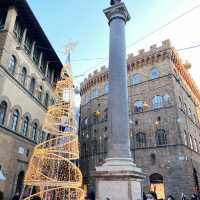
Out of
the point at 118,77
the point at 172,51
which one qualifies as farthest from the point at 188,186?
the point at 118,77

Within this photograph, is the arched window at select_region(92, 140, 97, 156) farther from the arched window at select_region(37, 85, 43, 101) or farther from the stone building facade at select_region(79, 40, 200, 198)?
the arched window at select_region(37, 85, 43, 101)

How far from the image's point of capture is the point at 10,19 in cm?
1452

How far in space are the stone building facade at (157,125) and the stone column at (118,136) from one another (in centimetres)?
1442

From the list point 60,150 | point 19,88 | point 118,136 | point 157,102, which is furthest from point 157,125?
point 118,136

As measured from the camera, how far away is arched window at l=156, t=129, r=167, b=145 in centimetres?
2203

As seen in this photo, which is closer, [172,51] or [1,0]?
[1,0]

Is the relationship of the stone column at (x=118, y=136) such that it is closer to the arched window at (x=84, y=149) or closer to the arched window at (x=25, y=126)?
the arched window at (x=25, y=126)

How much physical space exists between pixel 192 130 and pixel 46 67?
59.0 feet

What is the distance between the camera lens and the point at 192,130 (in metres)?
26.4

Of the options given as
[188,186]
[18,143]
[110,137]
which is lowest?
[188,186]

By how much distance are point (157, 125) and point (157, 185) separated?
5718mm

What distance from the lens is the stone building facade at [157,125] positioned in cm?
2067

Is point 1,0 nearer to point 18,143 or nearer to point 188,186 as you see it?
point 18,143

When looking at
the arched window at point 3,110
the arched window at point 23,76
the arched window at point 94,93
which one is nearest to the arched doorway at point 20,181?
the arched window at point 3,110
